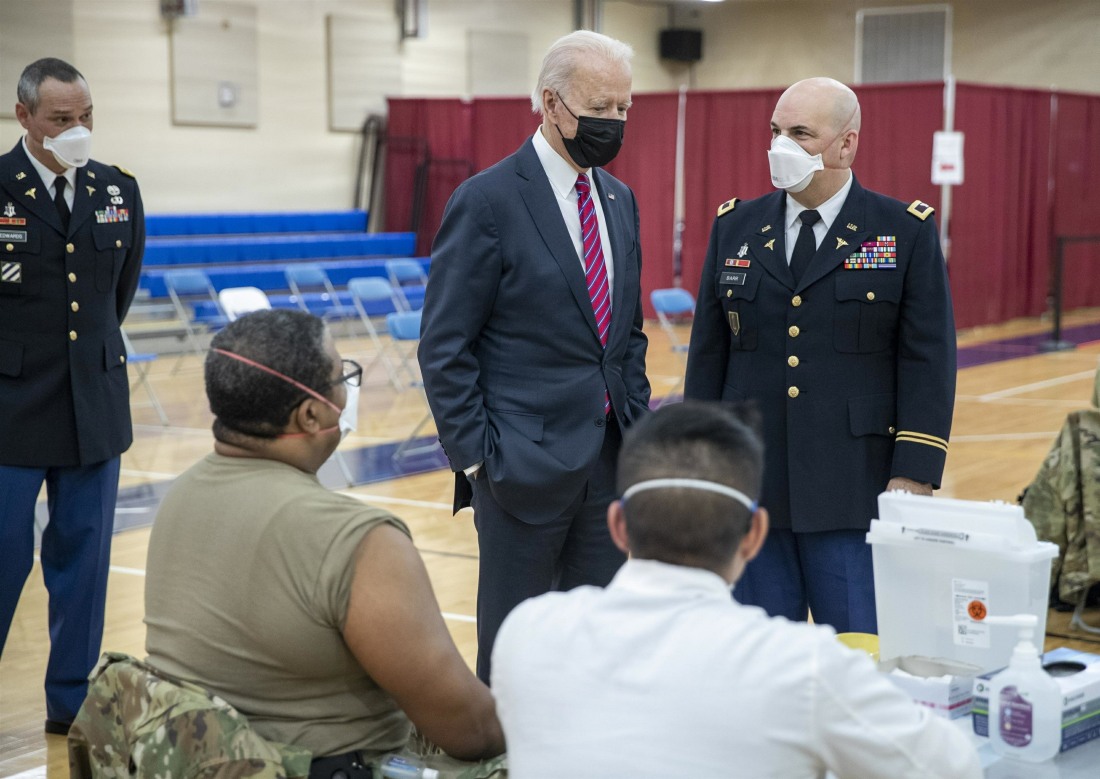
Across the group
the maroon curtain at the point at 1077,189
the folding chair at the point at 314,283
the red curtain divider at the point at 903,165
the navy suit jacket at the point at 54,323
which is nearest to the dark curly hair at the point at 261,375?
the navy suit jacket at the point at 54,323

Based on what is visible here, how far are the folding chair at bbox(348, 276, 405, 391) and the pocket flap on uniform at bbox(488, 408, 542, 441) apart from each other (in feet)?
24.0

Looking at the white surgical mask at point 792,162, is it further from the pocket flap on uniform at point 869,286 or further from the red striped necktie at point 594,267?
the red striped necktie at point 594,267

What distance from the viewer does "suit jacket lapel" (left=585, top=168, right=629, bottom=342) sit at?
3.02 m

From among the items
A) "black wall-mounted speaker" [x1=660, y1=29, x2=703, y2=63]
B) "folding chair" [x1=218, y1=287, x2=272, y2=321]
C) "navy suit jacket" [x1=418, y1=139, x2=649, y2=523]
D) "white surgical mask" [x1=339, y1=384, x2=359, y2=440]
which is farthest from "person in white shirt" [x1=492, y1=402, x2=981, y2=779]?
"black wall-mounted speaker" [x1=660, y1=29, x2=703, y2=63]

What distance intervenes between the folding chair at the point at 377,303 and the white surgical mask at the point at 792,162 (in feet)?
24.3

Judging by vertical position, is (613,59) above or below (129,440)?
above

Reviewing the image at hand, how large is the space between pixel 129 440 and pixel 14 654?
1106 mm

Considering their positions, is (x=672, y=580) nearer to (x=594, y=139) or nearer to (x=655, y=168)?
(x=594, y=139)

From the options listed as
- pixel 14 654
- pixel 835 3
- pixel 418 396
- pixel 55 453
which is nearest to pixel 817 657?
pixel 55 453

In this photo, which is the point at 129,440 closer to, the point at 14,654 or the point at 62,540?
the point at 62,540

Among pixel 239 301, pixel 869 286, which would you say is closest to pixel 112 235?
pixel 869 286

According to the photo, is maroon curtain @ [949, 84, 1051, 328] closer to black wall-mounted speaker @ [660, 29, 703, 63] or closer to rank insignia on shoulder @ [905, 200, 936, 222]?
black wall-mounted speaker @ [660, 29, 703, 63]

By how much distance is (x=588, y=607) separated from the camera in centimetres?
157

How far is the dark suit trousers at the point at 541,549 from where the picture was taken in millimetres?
2936
